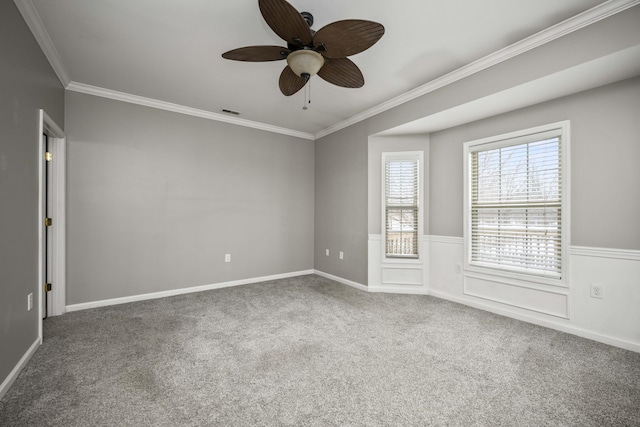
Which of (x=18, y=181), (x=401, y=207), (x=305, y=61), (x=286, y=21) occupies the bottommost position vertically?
(x=401, y=207)

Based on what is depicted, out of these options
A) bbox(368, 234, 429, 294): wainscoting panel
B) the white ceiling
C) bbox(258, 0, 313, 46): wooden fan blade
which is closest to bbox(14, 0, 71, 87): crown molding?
the white ceiling

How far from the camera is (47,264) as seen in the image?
3.28 meters

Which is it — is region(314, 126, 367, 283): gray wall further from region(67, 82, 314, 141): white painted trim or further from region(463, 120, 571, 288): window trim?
region(463, 120, 571, 288): window trim

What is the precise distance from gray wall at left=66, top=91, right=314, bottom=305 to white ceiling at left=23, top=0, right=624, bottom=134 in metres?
0.62

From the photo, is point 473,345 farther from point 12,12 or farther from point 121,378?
point 12,12

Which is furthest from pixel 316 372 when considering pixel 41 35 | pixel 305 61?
pixel 41 35

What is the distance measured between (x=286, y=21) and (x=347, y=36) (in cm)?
40

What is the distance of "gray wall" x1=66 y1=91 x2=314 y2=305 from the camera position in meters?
3.56

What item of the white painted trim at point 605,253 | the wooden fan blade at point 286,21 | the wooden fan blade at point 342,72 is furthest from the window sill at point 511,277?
the wooden fan blade at point 286,21

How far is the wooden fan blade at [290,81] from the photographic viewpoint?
7.97 ft

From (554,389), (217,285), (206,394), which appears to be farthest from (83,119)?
(554,389)

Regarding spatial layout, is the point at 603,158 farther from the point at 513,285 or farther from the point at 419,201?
the point at 419,201

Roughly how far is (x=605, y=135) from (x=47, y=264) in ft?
19.5

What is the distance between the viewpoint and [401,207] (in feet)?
14.3
